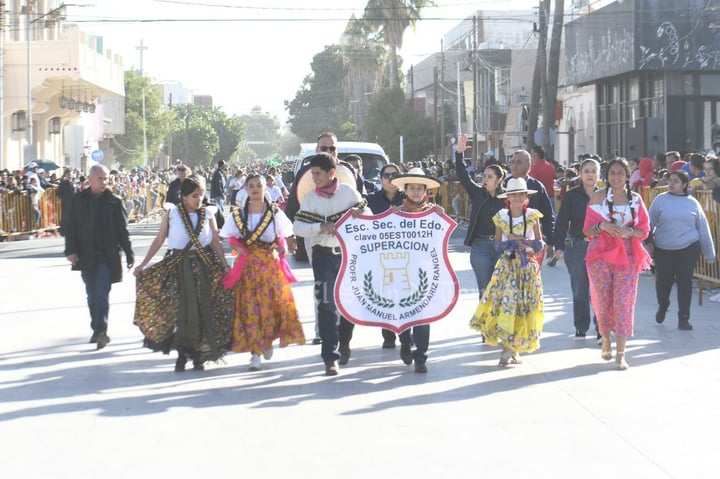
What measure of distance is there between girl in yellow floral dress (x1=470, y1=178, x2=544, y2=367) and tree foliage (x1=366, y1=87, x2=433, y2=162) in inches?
2591

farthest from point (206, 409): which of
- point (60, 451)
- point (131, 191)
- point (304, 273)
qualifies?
point (131, 191)

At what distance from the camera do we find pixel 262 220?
10.1 meters

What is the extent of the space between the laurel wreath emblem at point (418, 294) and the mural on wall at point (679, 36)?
84.0ft

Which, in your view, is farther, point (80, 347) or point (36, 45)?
point (36, 45)

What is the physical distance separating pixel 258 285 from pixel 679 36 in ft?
86.8

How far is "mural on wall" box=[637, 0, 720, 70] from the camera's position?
33688 millimetres

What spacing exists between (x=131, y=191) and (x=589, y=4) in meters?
A: 16.6

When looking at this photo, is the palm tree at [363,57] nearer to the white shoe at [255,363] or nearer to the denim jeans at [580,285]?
the denim jeans at [580,285]

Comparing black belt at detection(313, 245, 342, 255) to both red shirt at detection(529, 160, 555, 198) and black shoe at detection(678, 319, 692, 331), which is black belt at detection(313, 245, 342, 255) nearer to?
black shoe at detection(678, 319, 692, 331)

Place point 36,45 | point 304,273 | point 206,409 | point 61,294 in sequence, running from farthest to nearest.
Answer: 1. point 36,45
2. point 304,273
3. point 61,294
4. point 206,409

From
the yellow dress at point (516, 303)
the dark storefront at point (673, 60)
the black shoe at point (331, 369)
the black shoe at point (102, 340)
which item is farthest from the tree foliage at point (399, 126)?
the black shoe at point (331, 369)

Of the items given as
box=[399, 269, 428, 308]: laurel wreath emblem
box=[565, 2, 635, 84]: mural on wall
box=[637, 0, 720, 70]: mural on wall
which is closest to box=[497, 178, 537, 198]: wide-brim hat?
box=[399, 269, 428, 308]: laurel wreath emblem

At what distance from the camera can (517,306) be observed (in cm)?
1017

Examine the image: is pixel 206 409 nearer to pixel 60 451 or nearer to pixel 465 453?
pixel 60 451
